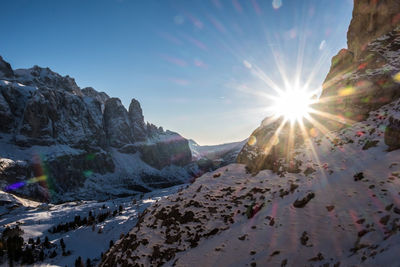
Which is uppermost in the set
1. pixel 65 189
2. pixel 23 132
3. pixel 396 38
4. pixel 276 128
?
pixel 23 132

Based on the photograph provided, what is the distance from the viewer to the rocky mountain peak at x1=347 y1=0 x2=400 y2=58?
111ft

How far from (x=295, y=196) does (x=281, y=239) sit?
4.33 meters

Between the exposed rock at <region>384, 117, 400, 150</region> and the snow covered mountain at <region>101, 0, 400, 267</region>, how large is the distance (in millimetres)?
75

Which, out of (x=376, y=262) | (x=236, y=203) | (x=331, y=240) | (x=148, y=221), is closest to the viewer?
(x=376, y=262)

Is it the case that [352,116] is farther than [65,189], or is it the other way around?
[65,189]

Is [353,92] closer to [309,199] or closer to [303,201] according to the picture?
[309,199]

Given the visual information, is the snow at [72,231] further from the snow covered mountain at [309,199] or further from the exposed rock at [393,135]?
the exposed rock at [393,135]

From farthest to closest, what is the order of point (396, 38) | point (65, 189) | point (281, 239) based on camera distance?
→ point (65, 189), point (396, 38), point (281, 239)

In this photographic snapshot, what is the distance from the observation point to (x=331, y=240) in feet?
35.2

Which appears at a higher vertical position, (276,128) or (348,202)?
(276,128)

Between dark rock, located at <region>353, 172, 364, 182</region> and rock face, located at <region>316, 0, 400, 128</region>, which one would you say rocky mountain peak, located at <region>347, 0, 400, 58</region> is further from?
dark rock, located at <region>353, 172, 364, 182</region>

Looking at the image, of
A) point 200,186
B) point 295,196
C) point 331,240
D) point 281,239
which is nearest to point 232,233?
point 281,239

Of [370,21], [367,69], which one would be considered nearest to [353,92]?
[367,69]

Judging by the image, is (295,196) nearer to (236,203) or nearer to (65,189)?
(236,203)
